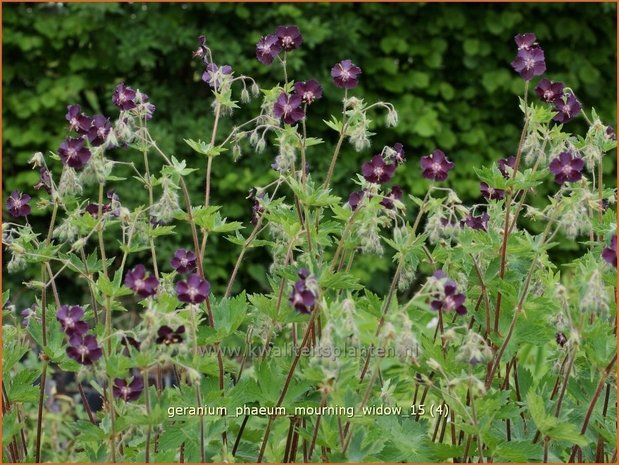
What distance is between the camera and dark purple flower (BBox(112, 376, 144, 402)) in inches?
100

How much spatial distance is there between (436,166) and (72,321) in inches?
40.5

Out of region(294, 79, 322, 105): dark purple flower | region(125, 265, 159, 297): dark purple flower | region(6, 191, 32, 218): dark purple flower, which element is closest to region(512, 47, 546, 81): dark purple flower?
region(294, 79, 322, 105): dark purple flower

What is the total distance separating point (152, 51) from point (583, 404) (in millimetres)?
4728

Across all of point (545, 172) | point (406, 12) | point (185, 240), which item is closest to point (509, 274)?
point (545, 172)

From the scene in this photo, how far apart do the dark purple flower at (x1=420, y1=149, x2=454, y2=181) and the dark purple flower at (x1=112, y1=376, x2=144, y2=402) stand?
0.98 m

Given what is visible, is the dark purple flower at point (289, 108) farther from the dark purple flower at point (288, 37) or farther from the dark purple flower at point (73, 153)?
the dark purple flower at point (73, 153)

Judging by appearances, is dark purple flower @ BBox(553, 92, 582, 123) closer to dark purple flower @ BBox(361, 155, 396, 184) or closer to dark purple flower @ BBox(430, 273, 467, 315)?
dark purple flower @ BBox(361, 155, 396, 184)

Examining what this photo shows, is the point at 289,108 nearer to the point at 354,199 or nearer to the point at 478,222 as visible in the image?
the point at 354,199

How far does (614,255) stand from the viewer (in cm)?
218

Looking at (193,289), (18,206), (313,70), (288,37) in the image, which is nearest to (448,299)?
(193,289)

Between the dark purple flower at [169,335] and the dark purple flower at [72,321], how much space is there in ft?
0.72

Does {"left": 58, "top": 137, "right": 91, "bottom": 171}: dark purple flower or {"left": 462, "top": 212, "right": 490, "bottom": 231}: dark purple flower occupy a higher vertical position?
{"left": 58, "top": 137, "right": 91, "bottom": 171}: dark purple flower

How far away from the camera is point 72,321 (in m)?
2.25

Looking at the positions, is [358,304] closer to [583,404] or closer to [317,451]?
[317,451]
